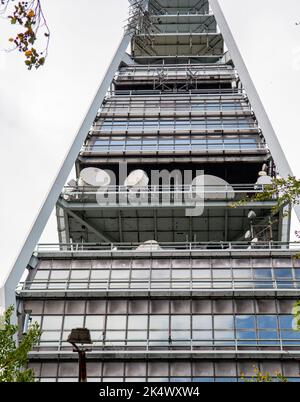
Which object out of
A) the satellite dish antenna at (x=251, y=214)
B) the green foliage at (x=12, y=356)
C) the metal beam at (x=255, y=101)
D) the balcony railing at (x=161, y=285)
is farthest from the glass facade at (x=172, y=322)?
the satellite dish antenna at (x=251, y=214)

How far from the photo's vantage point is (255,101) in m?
49.8

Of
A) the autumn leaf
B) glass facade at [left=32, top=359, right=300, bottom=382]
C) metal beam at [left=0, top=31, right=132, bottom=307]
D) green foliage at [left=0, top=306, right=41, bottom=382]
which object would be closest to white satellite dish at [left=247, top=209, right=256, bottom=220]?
metal beam at [left=0, top=31, right=132, bottom=307]

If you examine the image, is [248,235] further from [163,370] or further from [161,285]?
[163,370]

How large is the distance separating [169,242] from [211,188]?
16.7ft

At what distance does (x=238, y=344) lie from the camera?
28406 mm

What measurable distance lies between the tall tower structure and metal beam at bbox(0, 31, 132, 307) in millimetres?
740

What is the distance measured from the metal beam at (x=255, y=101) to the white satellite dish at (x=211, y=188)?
388cm

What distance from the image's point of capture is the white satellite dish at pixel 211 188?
135 feet

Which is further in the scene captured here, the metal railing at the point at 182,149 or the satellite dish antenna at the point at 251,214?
the metal railing at the point at 182,149

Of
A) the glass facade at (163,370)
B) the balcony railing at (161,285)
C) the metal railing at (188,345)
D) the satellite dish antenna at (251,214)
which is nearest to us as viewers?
the glass facade at (163,370)

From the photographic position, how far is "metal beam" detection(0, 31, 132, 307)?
3064 centimetres

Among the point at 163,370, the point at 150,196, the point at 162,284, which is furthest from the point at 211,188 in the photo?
the point at 163,370

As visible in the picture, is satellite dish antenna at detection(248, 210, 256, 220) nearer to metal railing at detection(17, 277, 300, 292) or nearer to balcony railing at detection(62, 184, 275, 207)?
balcony railing at detection(62, 184, 275, 207)

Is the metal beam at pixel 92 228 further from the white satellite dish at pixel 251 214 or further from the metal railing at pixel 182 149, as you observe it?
the white satellite dish at pixel 251 214
